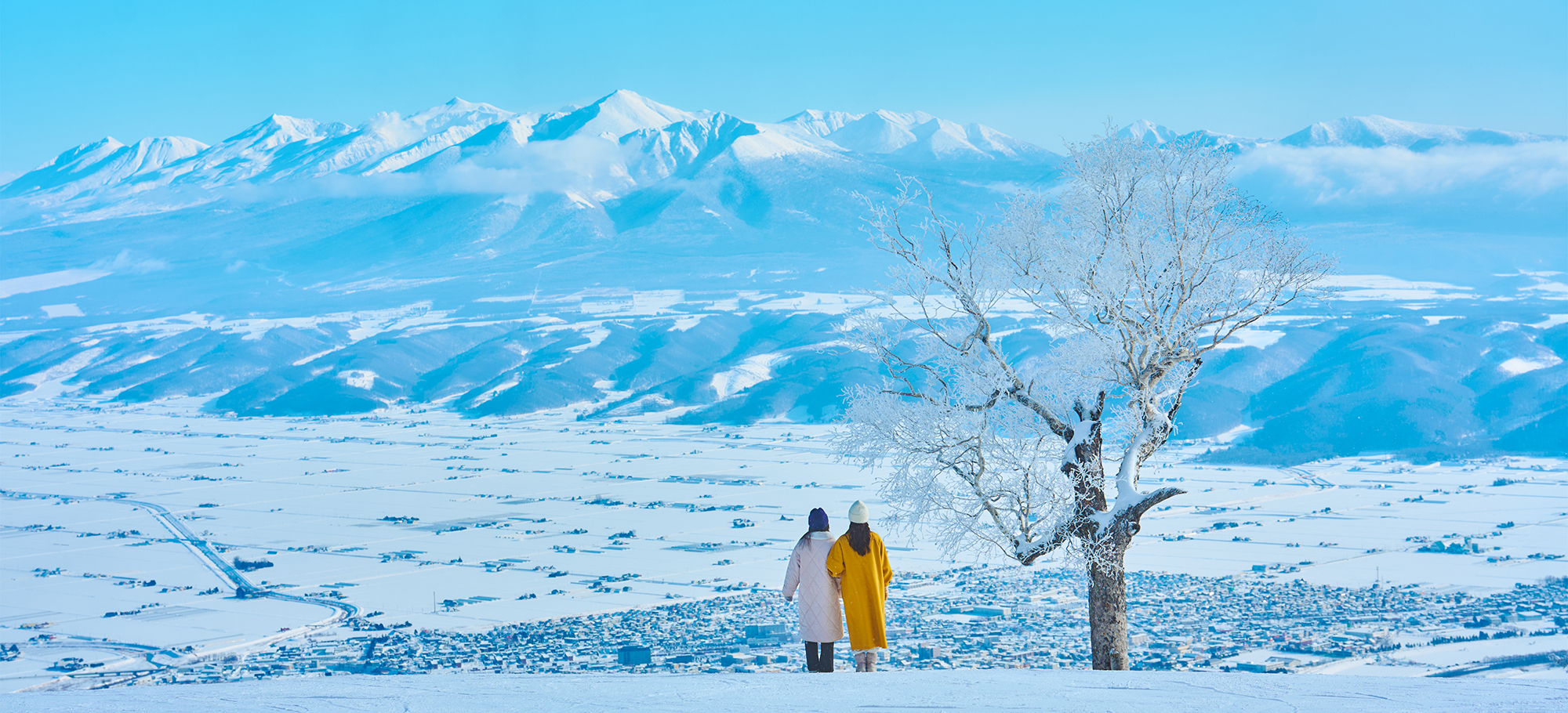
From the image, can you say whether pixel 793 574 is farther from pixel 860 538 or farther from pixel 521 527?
pixel 521 527

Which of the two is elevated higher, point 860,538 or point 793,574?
point 860,538

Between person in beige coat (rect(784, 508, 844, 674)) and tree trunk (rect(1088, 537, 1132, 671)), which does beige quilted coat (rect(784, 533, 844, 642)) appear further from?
tree trunk (rect(1088, 537, 1132, 671))

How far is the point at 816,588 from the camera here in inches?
357

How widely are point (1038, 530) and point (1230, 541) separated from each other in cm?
3237

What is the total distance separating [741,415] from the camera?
9831cm

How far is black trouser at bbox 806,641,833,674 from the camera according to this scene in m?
9.30

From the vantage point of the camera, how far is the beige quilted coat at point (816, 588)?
908cm

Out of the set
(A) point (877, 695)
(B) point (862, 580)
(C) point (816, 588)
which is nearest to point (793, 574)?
(C) point (816, 588)

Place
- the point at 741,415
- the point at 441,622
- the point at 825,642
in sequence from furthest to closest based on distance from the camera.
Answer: the point at 741,415
the point at 441,622
the point at 825,642

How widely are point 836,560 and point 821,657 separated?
85 cm

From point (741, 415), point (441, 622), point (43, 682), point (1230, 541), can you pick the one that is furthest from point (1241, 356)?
point (43, 682)

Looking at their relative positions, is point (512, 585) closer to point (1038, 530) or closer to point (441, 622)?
point (441, 622)

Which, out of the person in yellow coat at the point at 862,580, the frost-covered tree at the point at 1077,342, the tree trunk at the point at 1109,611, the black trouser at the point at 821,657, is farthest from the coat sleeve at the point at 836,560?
the tree trunk at the point at 1109,611

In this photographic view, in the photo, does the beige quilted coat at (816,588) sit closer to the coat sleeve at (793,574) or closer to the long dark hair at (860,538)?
the coat sleeve at (793,574)
